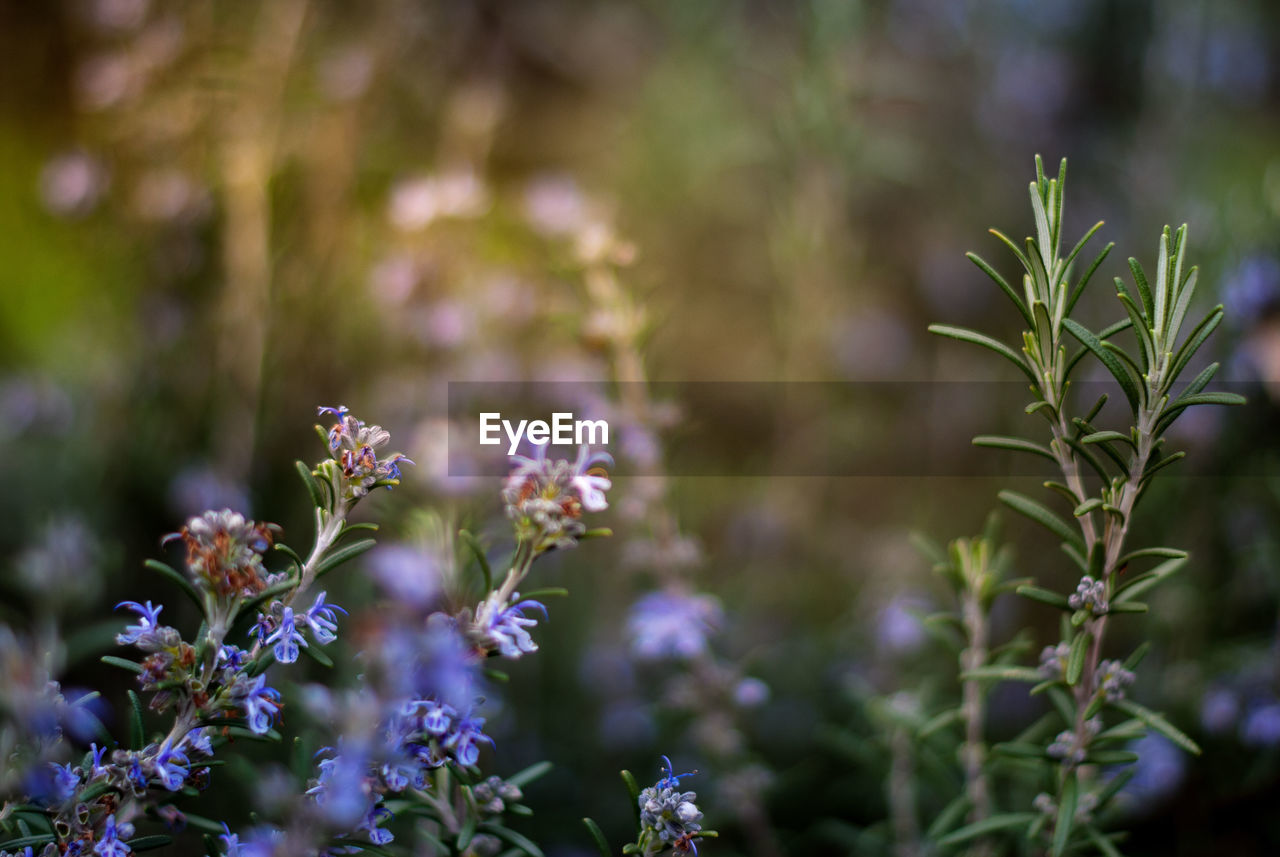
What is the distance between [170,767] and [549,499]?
0.37 meters

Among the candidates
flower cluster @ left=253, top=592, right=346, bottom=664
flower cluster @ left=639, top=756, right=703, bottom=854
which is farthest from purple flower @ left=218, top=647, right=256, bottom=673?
flower cluster @ left=639, top=756, right=703, bottom=854

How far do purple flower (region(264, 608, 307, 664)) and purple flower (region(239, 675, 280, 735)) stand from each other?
0.08ft

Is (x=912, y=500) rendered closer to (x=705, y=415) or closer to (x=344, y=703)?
(x=705, y=415)

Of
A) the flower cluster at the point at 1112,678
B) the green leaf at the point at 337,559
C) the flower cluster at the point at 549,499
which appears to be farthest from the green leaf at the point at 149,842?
the flower cluster at the point at 1112,678

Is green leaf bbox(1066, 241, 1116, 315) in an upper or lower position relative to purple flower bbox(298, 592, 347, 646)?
upper

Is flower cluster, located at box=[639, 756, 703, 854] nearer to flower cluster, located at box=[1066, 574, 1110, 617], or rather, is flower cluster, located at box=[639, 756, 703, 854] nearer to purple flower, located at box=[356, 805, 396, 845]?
purple flower, located at box=[356, 805, 396, 845]

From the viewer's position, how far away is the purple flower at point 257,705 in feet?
2.15

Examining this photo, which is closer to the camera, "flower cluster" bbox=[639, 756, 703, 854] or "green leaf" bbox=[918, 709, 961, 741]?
"flower cluster" bbox=[639, 756, 703, 854]

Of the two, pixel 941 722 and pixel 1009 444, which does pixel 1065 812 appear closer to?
pixel 941 722

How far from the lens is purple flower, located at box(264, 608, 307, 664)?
2.24 feet

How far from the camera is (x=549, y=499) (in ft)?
2.41

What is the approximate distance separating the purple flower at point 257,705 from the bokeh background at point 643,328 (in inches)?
Result: 8.0

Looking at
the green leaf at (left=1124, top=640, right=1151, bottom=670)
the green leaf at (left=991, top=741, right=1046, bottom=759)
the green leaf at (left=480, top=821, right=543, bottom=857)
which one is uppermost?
the green leaf at (left=1124, top=640, right=1151, bottom=670)

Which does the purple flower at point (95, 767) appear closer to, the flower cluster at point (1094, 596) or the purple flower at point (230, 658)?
the purple flower at point (230, 658)
